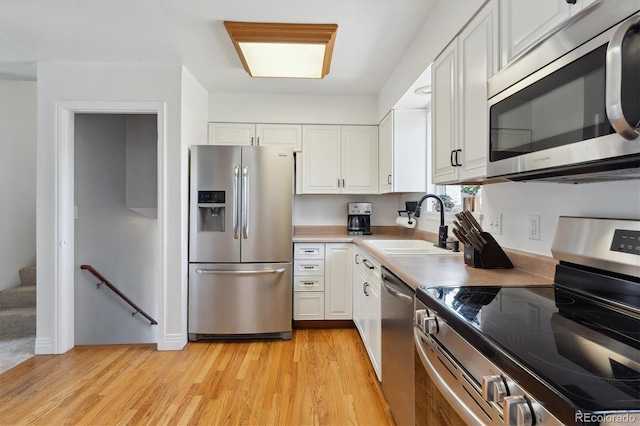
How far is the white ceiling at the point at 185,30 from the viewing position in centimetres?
192

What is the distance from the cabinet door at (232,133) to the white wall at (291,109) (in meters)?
0.07

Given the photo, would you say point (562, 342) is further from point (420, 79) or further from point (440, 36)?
point (420, 79)

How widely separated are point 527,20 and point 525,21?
0.01 metres

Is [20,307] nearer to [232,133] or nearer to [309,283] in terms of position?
[232,133]

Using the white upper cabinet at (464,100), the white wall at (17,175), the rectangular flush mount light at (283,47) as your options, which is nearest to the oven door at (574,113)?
the white upper cabinet at (464,100)

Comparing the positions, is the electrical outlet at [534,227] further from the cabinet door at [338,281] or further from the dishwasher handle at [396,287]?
the cabinet door at [338,281]

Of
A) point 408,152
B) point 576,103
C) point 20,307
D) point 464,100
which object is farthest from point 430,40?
point 20,307

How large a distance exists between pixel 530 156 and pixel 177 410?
2.19 m

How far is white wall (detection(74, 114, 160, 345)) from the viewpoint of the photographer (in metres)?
3.32

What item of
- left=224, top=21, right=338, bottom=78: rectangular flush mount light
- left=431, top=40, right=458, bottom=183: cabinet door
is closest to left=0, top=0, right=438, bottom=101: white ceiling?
left=224, top=21, right=338, bottom=78: rectangular flush mount light

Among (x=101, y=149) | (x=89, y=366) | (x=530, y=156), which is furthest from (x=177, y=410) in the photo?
(x=101, y=149)

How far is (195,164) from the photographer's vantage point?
2814mm

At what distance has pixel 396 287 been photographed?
155cm

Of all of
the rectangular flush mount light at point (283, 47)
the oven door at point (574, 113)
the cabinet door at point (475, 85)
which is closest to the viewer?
the oven door at point (574, 113)
